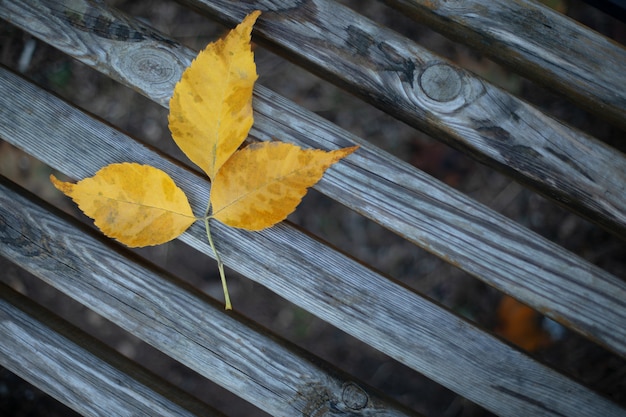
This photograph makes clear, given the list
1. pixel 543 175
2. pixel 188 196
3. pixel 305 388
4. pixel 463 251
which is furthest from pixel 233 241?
pixel 543 175

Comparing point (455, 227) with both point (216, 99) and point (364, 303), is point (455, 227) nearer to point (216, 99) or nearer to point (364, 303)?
point (364, 303)

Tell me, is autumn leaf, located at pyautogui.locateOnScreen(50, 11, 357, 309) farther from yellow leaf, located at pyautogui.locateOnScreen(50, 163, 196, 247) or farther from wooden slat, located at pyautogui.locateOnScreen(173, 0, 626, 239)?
wooden slat, located at pyautogui.locateOnScreen(173, 0, 626, 239)

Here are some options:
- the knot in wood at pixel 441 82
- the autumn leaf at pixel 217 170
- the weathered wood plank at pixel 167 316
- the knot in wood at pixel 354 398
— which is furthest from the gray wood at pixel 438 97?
the knot in wood at pixel 354 398

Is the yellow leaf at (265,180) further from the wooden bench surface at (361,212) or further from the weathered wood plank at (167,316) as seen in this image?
the weathered wood plank at (167,316)

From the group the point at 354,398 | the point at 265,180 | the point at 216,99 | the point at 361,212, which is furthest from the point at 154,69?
the point at 354,398

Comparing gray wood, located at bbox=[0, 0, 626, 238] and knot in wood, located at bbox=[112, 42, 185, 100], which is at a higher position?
gray wood, located at bbox=[0, 0, 626, 238]

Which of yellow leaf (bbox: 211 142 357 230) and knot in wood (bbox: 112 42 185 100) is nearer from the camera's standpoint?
yellow leaf (bbox: 211 142 357 230)

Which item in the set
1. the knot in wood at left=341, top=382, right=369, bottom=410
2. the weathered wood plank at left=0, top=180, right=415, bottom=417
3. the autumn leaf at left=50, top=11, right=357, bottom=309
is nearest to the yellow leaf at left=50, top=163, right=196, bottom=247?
the autumn leaf at left=50, top=11, right=357, bottom=309
